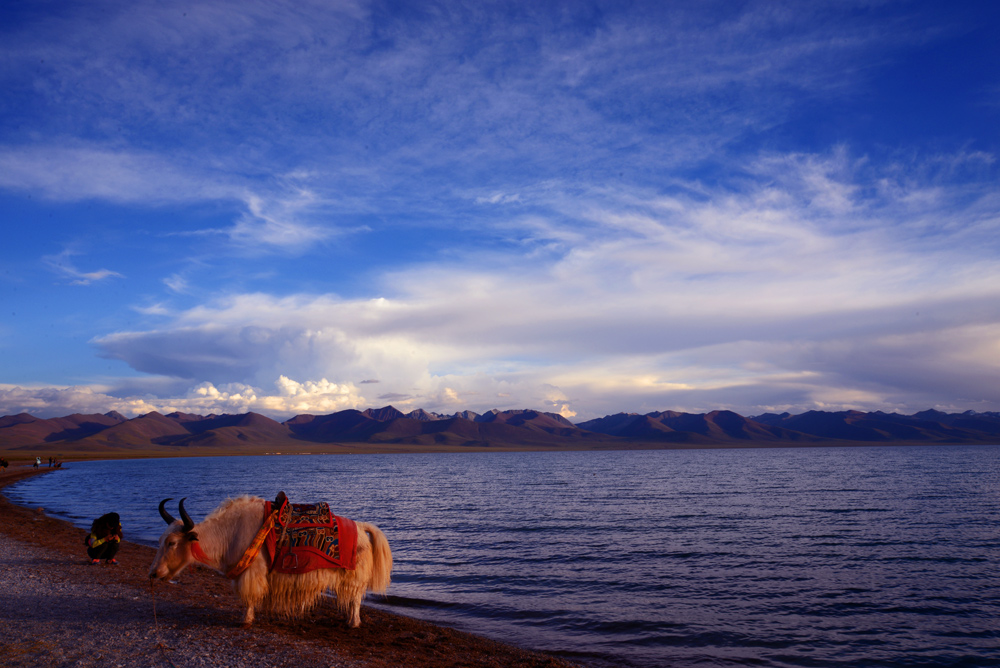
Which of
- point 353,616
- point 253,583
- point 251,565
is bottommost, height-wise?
point 353,616

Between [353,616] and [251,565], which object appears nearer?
[251,565]

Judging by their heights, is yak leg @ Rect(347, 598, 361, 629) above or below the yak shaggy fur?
below

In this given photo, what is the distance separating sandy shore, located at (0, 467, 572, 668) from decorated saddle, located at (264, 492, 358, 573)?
3.40ft

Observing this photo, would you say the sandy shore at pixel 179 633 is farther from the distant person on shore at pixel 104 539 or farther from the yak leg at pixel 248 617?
the distant person on shore at pixel 104 539

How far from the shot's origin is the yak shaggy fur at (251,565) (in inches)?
317

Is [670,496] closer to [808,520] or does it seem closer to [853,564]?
[808,520]

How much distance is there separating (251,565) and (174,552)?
1.04m

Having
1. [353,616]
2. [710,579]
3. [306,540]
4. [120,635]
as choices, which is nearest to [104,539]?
[120,635]

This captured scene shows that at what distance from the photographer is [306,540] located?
8.47 m

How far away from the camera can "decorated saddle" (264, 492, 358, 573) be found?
8.40 m

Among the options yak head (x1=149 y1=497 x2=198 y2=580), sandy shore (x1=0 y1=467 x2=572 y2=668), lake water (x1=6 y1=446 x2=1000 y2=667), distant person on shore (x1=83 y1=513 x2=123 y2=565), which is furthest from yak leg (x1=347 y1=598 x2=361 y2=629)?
distant person on shore (x1=83 y1=513 x2=123 y2=565)

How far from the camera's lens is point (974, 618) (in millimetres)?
12039

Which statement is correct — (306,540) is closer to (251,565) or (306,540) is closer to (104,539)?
(251,565)

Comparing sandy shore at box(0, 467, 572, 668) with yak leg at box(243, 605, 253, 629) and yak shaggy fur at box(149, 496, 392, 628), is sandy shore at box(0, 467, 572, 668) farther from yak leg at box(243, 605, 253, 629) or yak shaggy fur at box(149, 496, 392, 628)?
yak shaggy fur at box(149, 496, 392, 628)
